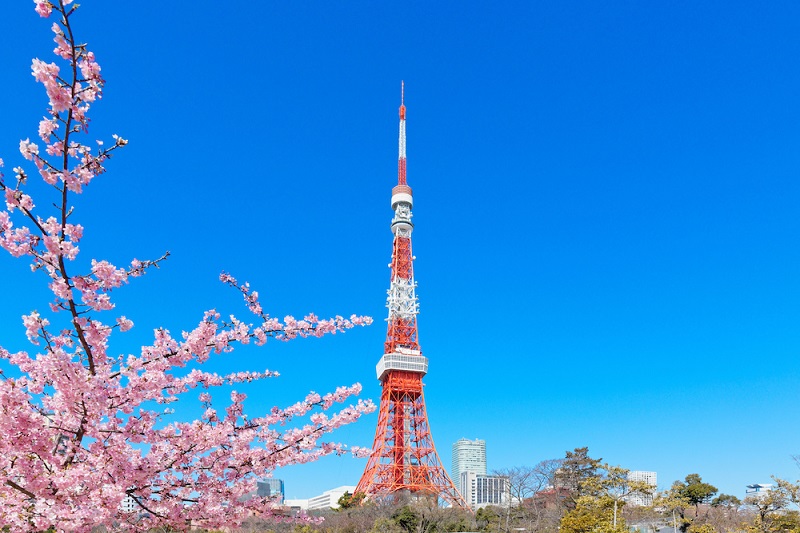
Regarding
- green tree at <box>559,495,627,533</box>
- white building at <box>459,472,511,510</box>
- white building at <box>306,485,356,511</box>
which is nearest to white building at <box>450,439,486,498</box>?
white building at <box>459,472,511,510</box>

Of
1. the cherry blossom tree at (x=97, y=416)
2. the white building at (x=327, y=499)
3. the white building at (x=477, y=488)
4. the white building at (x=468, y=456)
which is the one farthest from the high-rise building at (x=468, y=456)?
the cherry blossom tree at (x=97, y=416)

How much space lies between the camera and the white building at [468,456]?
13050 cm

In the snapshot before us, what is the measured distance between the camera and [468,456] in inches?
5202

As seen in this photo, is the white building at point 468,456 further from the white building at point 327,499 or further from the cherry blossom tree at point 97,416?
the cherry blossom tree at point 97,416

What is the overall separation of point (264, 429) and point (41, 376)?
5.56 feet

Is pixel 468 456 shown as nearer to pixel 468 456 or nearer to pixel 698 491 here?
pixel 468 456

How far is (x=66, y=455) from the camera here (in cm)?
371

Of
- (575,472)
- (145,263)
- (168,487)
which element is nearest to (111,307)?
(145,263)

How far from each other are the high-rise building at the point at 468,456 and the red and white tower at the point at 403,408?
10435 centimetres

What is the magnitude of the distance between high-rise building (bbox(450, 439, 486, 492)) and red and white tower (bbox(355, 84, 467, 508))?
10435 centimetres

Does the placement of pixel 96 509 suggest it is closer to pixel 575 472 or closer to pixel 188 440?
pixel 188 440

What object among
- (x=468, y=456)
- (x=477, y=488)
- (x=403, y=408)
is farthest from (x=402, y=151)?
(x=468, y=456)

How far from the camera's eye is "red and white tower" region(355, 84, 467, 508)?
100 ft

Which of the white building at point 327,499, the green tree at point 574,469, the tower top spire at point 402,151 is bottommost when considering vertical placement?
the white building at point 327,499
